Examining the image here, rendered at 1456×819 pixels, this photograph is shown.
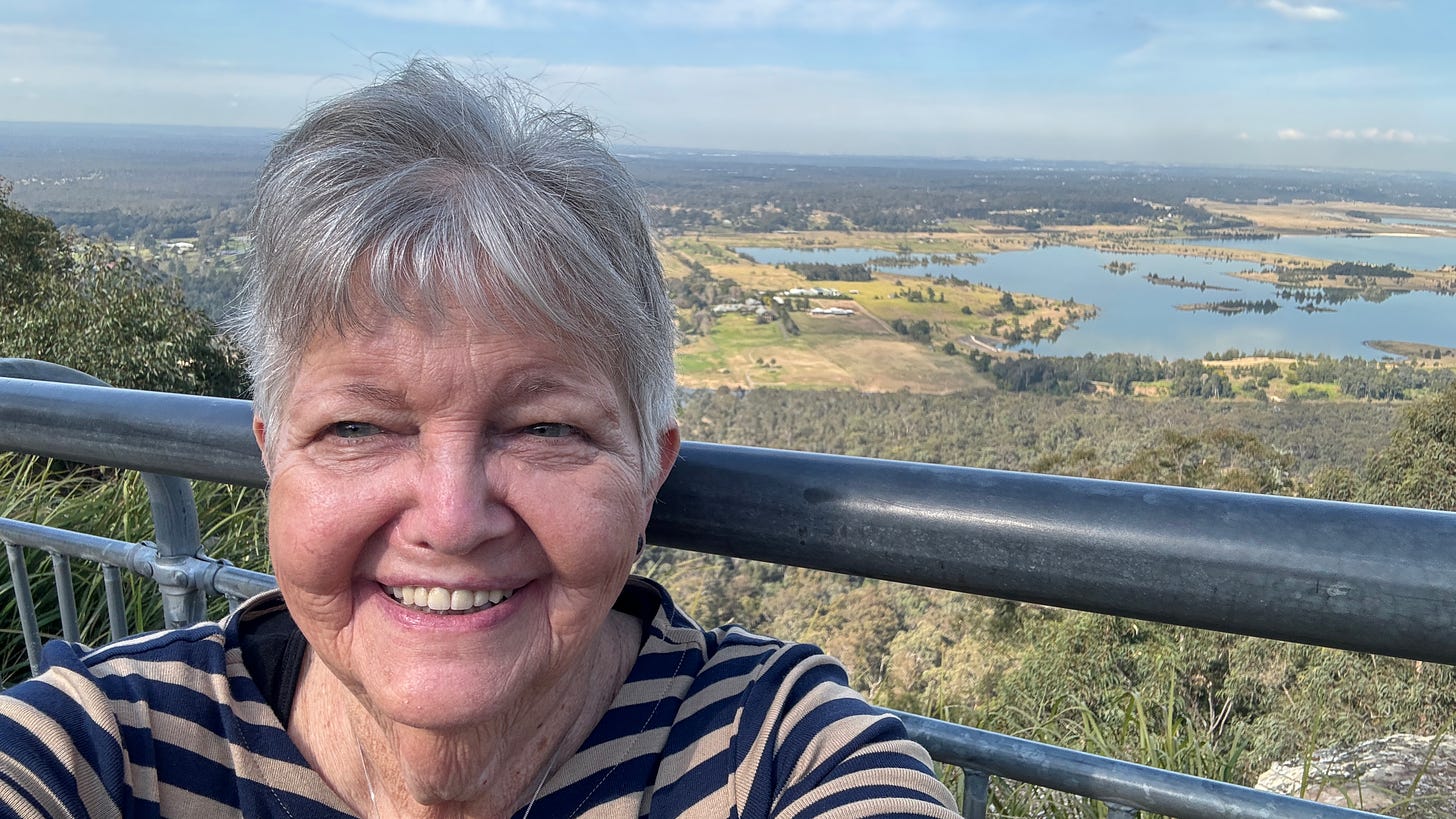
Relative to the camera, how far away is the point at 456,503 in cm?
115

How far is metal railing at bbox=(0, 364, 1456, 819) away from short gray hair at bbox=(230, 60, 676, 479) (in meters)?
0.18

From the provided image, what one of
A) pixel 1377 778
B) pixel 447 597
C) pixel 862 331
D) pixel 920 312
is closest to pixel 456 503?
pixel 447 597

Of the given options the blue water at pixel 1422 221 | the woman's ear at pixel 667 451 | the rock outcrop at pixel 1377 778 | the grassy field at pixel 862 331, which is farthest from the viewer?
the blue water at pixel 1422 221

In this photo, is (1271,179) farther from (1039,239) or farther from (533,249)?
(533,249)

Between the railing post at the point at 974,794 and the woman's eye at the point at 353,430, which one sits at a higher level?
the woman's eye at the point at 353,430

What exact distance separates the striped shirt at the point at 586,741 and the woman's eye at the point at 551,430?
33cm

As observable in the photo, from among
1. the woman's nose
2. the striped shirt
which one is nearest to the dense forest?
the striped shirt

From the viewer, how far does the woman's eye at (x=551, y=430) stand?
1.21 m

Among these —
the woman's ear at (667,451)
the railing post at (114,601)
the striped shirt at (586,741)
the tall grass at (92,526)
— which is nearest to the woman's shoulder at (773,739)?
the striped shirt at (586,741)

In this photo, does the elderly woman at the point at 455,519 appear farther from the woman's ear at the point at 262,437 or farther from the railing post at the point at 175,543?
the railing post at the point at 175,543

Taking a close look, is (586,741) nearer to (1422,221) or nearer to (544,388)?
(544,388)

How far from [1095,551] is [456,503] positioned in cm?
70

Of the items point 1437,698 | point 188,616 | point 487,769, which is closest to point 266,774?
point 487,769

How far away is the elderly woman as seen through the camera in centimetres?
116
